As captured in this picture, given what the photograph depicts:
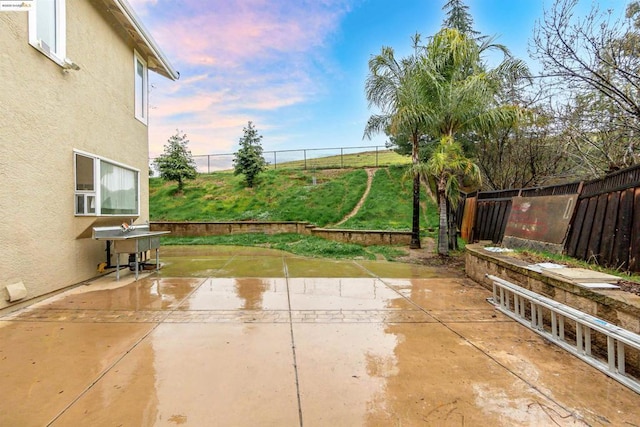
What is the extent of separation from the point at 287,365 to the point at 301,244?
30.7 ft

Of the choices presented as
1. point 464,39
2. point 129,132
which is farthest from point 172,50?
point 464,39

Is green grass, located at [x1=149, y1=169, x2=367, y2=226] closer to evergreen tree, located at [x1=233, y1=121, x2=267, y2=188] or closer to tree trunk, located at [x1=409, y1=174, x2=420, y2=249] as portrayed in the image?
evergreen tree, located at [x1=233, y1=121, x2=267, y2=188]

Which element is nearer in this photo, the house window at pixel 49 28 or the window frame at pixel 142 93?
the house window at pixel 49 28

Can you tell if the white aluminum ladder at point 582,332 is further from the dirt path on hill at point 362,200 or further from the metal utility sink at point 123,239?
the dirt path on hill at point 362,200

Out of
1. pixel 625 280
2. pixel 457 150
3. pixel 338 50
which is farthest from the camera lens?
pixel 338 50

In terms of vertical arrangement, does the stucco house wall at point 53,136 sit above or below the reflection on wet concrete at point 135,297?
above

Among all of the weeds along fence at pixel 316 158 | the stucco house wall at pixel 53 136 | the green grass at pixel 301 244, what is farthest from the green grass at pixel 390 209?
the stucco house wall at pixel 53 136

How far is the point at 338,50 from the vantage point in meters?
16.2

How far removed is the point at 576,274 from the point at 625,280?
47 cm

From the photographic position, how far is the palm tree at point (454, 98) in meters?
8.84

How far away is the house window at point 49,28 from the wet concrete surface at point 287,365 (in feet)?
13.3

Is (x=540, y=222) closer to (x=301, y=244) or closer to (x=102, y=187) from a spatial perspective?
(x=301, y=244)

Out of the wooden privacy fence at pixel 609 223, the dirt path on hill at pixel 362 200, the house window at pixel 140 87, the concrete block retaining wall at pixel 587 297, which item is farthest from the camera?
the dirt path on hill at pixel 362 200

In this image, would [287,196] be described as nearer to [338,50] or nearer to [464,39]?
[338,50]
